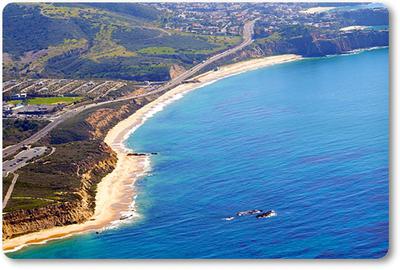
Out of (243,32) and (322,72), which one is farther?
(243,32)

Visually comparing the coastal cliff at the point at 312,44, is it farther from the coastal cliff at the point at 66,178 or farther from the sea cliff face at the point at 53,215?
the sea cliff face at the point at 53,215

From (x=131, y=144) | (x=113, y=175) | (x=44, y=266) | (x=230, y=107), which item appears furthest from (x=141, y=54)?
(x=44, y=266)

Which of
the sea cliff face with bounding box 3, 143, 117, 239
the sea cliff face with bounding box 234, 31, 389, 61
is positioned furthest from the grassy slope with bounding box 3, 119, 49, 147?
the sea cliff face with bounding box 234, 31, 389, 61

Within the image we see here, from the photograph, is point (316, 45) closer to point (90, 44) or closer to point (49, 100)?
point (90, 44)

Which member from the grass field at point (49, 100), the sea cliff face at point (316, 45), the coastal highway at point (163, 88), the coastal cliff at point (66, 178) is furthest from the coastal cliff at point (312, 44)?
the coastal cliff at point (66, 178)

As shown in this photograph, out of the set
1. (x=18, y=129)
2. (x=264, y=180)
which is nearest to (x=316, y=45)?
(x=18, y=129)

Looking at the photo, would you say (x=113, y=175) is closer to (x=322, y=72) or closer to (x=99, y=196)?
(x=99, y=196)
